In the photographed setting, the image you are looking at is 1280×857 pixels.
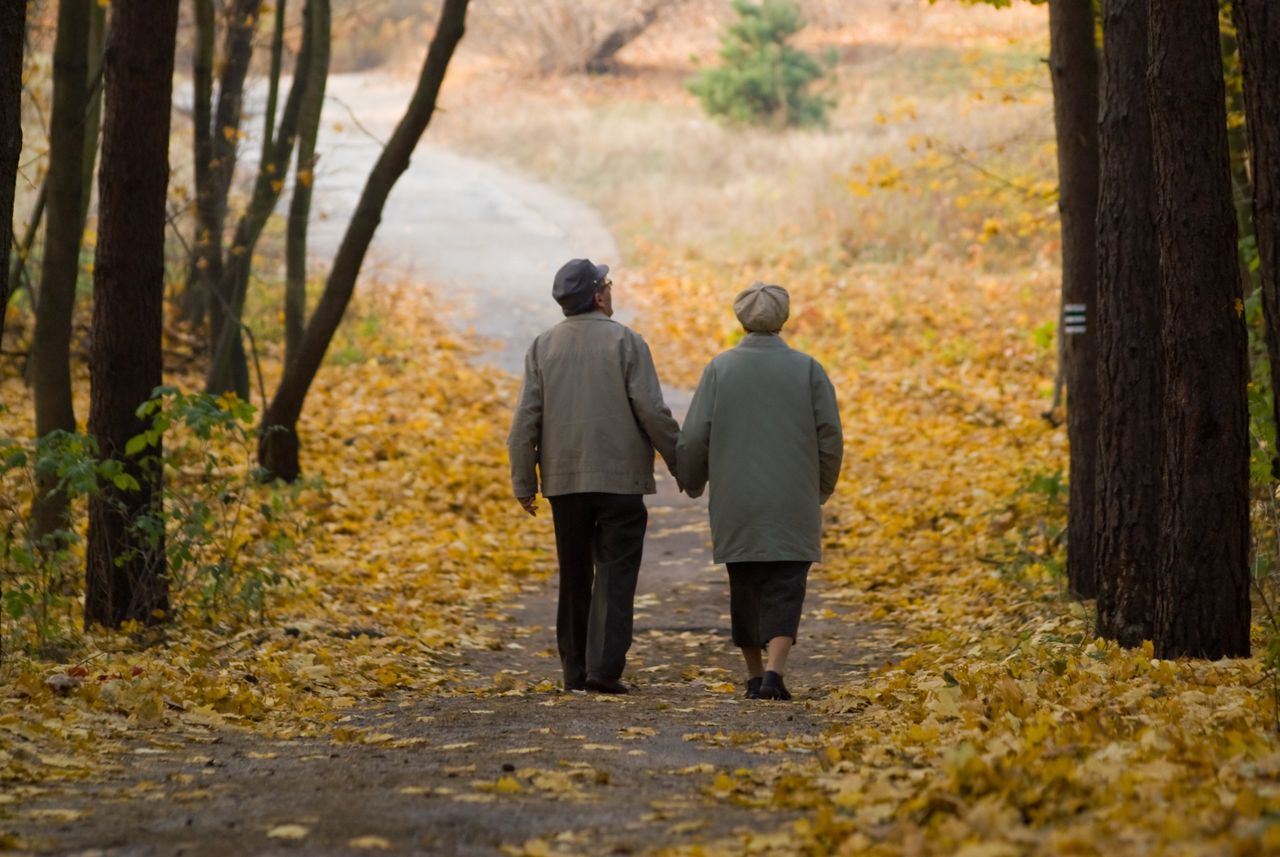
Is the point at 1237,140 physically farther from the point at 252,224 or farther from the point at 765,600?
the point at 252,224

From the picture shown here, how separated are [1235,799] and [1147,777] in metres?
0.32

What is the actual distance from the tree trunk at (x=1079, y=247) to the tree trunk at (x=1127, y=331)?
1264 mm

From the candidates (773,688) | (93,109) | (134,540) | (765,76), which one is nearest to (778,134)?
(765,76)

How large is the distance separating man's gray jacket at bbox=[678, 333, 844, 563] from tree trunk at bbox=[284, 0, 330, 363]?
7081 mm

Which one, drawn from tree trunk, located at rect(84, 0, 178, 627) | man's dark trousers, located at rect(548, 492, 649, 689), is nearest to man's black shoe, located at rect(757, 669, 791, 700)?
man's dark trousers, located at rect(548, 492, 649, 689)

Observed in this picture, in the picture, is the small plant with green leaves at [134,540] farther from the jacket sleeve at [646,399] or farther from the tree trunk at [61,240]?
the jacket sleeve at [646,399]

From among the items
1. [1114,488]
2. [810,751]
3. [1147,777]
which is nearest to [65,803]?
[810,751]

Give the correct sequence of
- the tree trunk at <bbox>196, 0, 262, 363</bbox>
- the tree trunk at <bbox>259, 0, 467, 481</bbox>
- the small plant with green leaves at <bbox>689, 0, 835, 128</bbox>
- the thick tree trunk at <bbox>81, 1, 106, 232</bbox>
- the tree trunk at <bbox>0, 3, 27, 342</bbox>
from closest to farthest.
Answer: the tree trunk at <bbox>0, 3, 27, 342</bbox>
the thick tree trunk at <bbox>81, 1, 106, 232</bbox>
the tree trunk at <bbox>259, 0, 467, 481</bbox>
the tree trunk at <bbox>196, 0, 262, 363</bbox>
the small plant with green leaves at <bbox>689, 0, 835, 128</bbox>

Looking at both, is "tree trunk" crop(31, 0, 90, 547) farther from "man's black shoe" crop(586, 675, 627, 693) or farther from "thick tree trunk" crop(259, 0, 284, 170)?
"thick tree trunk" crop(259, 0, 284, 170)

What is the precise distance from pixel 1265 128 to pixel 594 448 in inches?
135

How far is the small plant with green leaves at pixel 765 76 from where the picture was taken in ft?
101

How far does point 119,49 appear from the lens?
7844mm

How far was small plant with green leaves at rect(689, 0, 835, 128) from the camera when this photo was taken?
30922 mm

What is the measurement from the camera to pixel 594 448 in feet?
22.7
